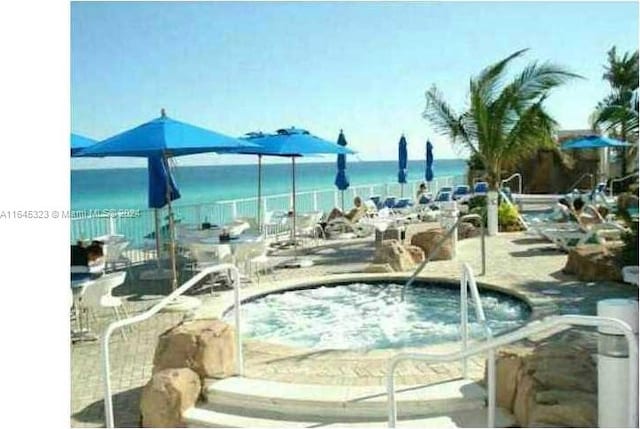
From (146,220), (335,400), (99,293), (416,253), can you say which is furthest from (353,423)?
(146,220)

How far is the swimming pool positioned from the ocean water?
1203 inches

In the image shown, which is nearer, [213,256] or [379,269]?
[213,256]

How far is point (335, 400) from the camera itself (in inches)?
165

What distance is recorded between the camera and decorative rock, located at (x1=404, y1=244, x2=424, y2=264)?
939cm

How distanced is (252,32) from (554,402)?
4697 millimetres

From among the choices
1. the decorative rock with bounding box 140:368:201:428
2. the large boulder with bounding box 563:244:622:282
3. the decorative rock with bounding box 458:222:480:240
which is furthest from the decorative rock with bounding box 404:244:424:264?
the decorative rock with bounding box 140:368:201:428

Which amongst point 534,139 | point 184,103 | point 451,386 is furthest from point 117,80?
point 184,103

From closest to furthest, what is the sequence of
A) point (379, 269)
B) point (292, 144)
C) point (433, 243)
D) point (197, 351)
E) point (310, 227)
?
point (197, 351) → point (379, 269) → point (433, 243) → point (292, 144) → point (310, 227)

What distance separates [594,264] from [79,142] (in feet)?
25.0

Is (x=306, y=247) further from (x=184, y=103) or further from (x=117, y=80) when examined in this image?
(x=184, y=103)

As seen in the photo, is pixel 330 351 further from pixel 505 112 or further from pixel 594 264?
pixel 505 112

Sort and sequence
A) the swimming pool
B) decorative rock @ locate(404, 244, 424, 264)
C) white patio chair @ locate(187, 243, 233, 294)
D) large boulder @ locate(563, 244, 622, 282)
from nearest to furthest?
the swimming pool < large boulder @ locate(563, 244, 622, 282) < white patio chair @ locate(187, 243, 233, 294) < decorative rock @ locate(404, 244, 424, 264)

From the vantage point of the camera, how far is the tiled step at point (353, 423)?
4.01 m

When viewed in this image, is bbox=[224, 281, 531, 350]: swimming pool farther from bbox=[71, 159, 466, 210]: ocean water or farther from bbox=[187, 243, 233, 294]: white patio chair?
bbox=[71, 159, 466, 210]: ocean water
